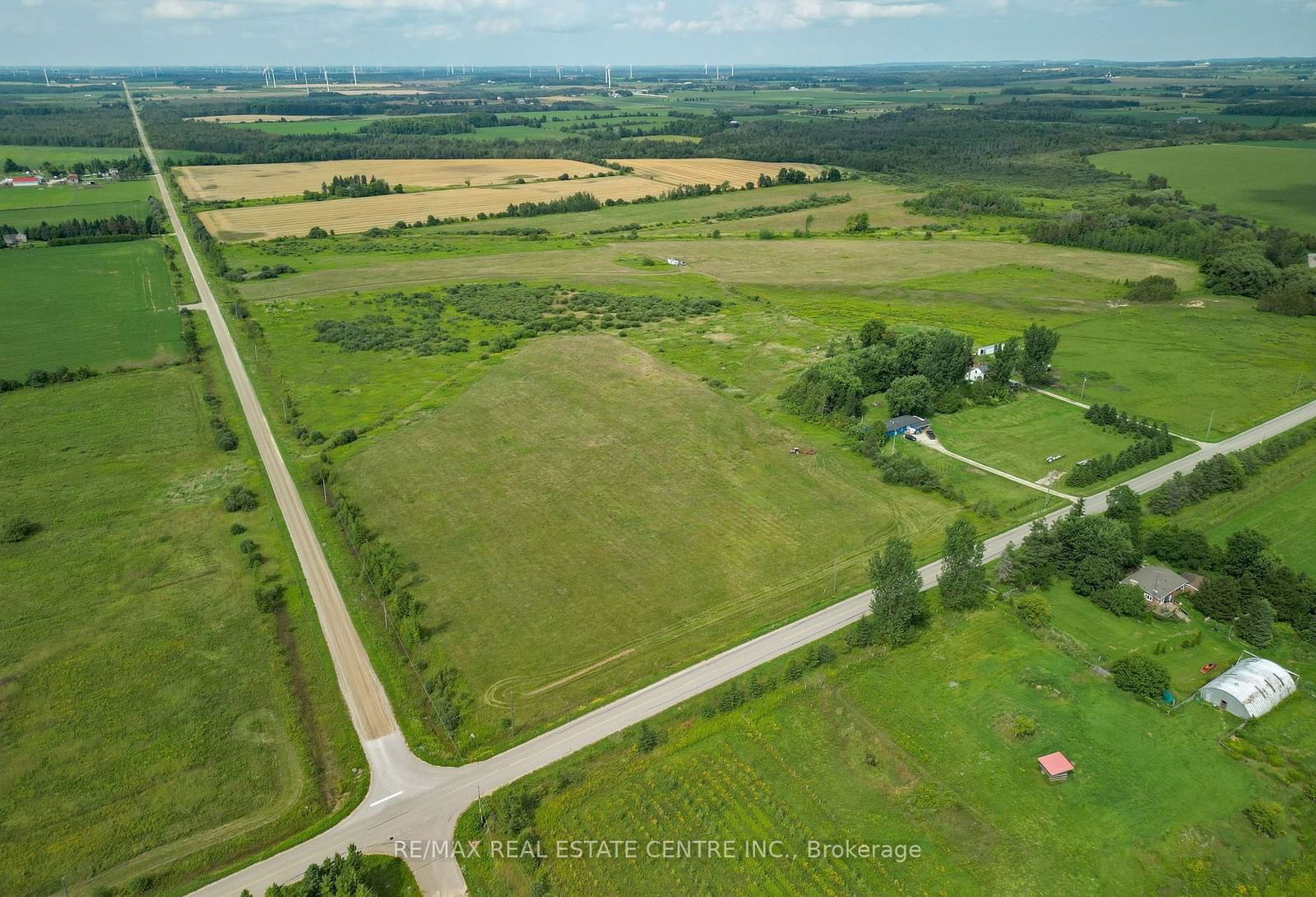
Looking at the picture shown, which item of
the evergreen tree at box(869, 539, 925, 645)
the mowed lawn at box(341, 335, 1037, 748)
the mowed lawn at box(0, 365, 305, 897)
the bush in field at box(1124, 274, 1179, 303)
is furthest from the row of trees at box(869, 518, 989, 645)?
the bush in field at box(1124, 274, 1179, 303)

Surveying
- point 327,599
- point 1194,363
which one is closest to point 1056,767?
point 327,599

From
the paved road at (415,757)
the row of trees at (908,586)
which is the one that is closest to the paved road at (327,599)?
the paved road at (415,757)

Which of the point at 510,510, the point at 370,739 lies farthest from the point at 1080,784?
the point at 510,510

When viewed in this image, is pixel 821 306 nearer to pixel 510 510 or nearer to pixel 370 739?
pixel 510 510

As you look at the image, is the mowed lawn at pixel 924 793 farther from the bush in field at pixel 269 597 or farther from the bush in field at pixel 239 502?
the bush in field at pixel 239 502

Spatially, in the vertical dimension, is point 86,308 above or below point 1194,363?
below

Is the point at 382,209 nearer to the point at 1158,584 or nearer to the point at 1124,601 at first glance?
the point at 1124,601
